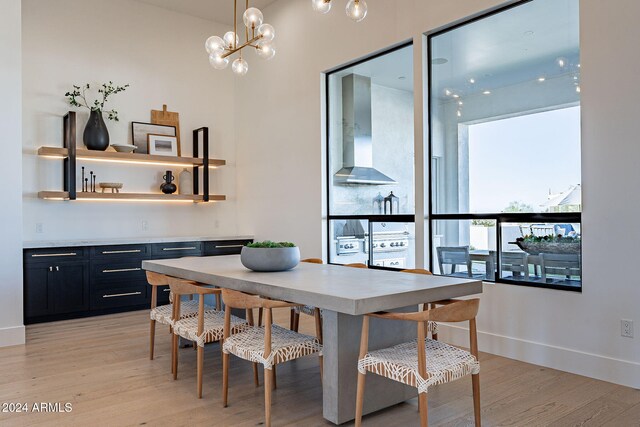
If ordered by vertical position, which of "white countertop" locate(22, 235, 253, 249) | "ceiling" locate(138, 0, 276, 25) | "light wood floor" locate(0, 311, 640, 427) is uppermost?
"ceiling" locate(138, 0, 276, 25)

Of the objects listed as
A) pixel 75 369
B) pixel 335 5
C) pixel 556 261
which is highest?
pixel 335 5

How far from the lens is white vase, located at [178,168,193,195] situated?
644cm

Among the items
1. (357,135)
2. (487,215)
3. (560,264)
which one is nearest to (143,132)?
(357,135)

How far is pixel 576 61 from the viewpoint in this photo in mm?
3461

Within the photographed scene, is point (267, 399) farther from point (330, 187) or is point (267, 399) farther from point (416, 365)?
point (330, 187)

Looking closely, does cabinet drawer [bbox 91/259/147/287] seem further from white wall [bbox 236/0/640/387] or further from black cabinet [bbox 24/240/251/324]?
white wall [bbox 236/0/640/387]

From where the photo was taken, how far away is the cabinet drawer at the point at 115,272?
535 centimetres

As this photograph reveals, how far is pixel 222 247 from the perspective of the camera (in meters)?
6.34

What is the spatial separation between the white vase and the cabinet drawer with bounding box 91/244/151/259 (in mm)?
1018

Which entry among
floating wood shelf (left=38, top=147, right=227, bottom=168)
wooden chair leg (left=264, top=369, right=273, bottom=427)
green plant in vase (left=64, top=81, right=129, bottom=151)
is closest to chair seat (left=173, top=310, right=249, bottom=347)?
wooden chair leg (left=264, top=369, right=273, bottom=427)

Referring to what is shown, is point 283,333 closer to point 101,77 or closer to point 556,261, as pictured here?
point 556,261

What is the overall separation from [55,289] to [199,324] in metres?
2.87

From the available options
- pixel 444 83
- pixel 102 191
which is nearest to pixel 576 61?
pixel 444 83

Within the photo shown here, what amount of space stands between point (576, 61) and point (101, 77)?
17.0ft
